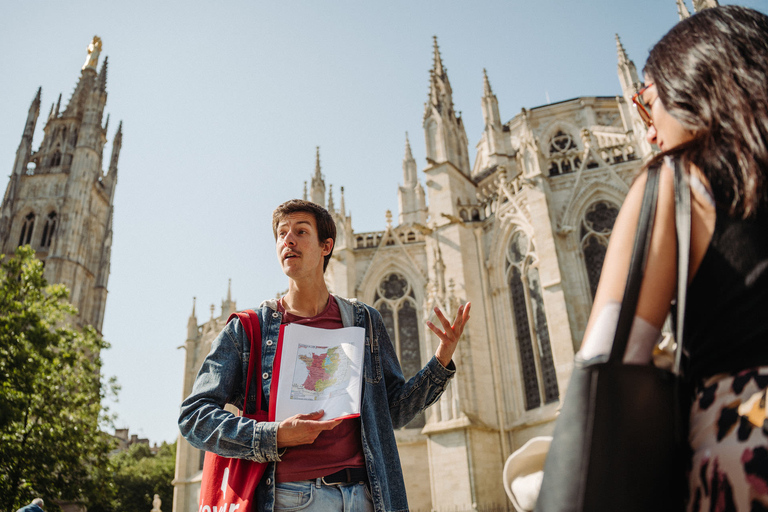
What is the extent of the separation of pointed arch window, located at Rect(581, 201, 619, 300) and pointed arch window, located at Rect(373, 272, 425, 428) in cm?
572

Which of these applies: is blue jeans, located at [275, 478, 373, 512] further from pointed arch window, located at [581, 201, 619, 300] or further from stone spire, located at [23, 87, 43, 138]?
stone spire, located at [23, 87, 43, 138]

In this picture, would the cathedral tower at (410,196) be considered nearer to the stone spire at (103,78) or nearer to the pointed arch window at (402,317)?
the pointed arch window at (402,317)

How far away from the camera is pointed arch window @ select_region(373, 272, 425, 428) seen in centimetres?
1780

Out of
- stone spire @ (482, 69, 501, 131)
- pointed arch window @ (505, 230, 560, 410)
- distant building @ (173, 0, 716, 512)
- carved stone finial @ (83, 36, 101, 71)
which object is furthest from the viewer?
carved stone finial @ (83, 36, 101, 71)

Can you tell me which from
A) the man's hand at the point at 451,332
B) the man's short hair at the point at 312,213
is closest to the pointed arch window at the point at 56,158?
the man's short hair at the point at 312,213

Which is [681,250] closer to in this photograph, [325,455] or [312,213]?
[325,455]

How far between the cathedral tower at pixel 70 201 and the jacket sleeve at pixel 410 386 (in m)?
43.1

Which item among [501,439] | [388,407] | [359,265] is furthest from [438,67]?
[388,407]

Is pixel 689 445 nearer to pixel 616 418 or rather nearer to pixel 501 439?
pixel 616 418

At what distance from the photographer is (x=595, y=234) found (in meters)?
14.8

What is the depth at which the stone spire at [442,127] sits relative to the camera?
60.6 ft

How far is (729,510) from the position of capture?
0.94 metres

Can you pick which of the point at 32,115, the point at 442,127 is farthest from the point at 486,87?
the point at 32,115

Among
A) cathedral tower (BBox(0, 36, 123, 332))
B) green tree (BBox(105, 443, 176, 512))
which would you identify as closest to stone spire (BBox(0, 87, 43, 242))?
cathedral tower (BBox(0, 36, 123, 332))
